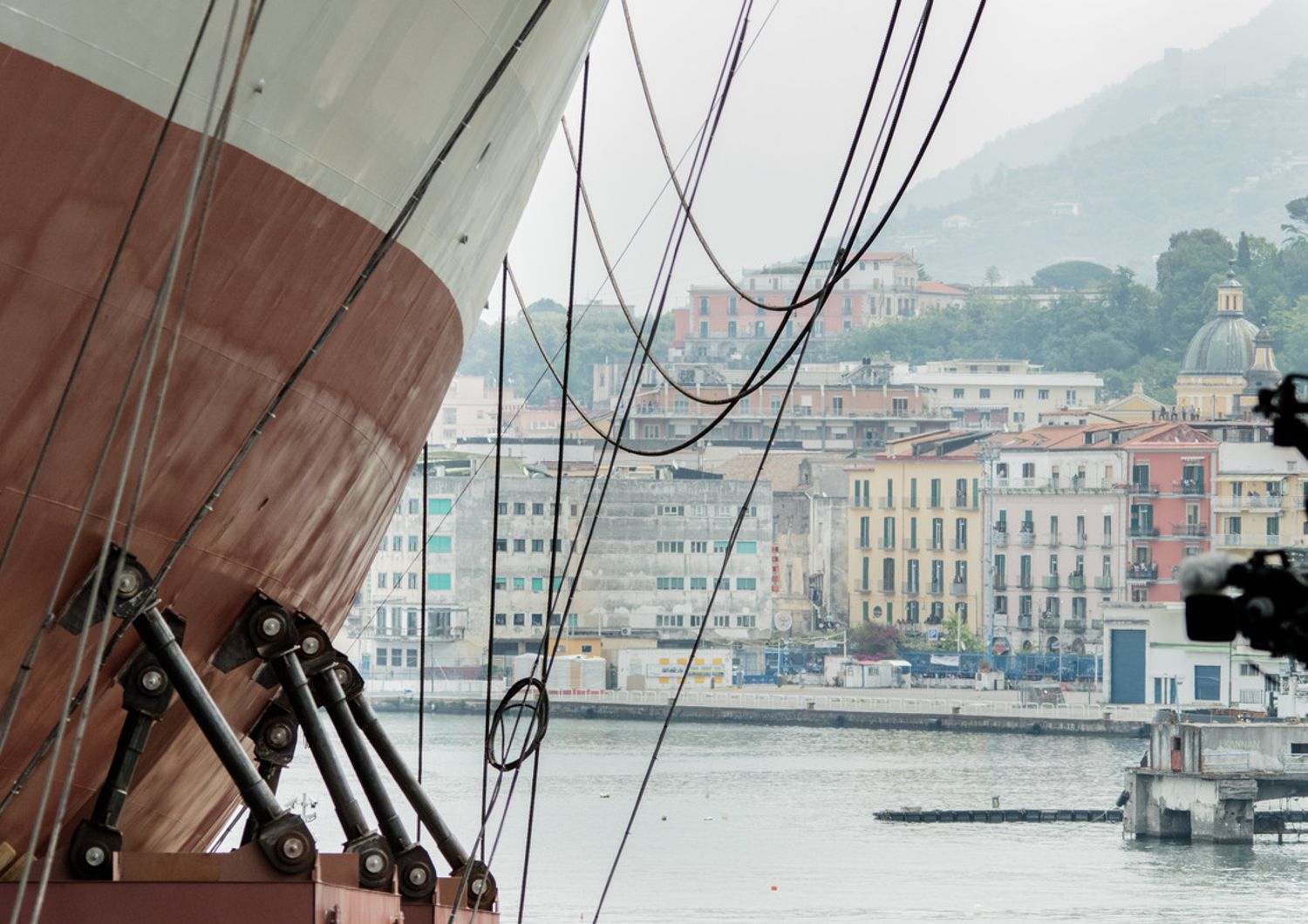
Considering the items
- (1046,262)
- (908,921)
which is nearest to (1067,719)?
(908,921)

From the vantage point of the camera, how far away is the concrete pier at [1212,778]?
4147cm

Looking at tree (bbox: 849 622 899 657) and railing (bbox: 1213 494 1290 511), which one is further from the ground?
railing (bbox: 1213 494 1290 511)

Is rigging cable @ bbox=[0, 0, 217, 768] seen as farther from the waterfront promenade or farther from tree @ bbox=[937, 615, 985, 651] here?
tree @ bbox=[937, 615, 985, 651]

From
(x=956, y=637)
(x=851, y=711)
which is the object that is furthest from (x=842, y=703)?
(x=956, y=637)

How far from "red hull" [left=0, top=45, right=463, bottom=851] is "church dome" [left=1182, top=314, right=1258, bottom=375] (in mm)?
81734

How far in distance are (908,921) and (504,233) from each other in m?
29.7

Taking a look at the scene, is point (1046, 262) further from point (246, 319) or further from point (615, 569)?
point (246, 319)

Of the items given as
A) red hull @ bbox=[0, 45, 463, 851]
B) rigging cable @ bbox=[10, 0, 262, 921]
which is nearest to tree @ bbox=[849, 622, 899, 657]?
red hull @ bbox=[0, 45, 463, 851]

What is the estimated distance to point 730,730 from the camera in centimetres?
6556

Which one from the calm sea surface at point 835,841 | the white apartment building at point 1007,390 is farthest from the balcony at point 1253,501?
the white apartment building at point 1007,390

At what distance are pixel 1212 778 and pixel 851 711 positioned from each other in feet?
83.2

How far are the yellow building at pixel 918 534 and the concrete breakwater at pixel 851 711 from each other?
542cm

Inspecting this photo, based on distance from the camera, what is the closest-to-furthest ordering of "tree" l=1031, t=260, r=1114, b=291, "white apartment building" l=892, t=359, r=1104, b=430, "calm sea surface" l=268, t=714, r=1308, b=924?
"calm sea surface" l=268, t=714, r=1308, b=924 → "white apartment building" l=892, t=359, r=1104, b=430 → "tree" l=1031, t=260, r=1114, b=291

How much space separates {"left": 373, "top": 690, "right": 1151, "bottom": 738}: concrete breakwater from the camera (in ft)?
209
